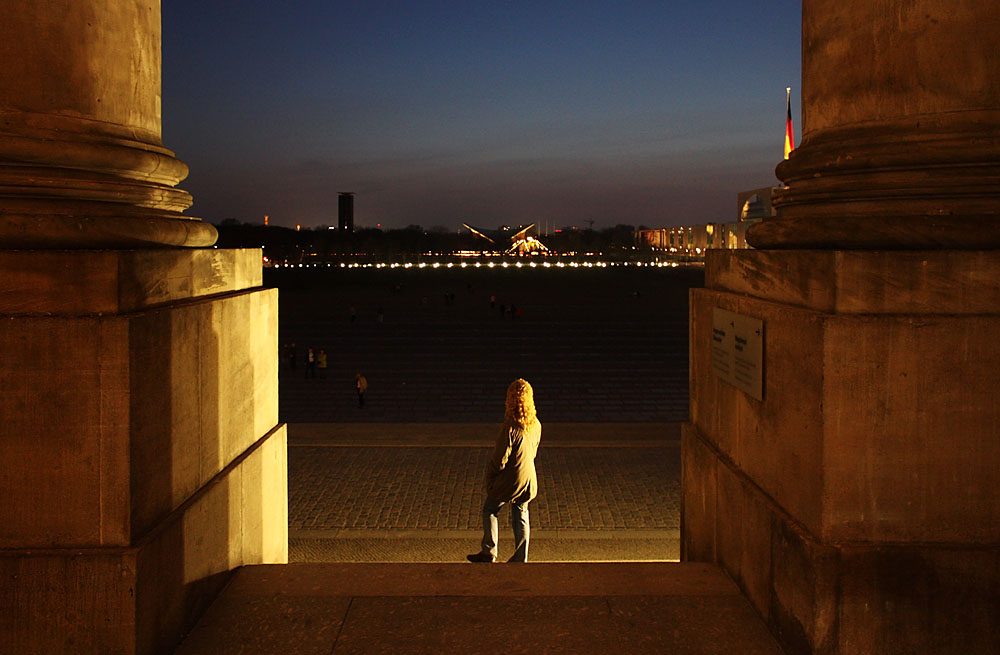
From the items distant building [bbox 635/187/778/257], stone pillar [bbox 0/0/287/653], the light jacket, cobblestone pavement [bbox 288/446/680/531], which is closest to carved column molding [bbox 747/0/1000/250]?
the light jacket

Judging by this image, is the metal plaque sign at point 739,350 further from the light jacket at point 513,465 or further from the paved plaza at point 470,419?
the paved plaza at point 470,419

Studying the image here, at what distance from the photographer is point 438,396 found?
21438 millimetres

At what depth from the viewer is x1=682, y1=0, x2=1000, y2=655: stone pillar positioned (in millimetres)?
3447

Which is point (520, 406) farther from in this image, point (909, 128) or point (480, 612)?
point (909, 128)

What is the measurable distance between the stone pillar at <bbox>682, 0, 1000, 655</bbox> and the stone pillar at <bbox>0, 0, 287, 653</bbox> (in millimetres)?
2939

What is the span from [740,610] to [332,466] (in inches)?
333

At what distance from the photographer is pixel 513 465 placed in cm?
630

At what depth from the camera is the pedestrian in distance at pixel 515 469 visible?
623cm

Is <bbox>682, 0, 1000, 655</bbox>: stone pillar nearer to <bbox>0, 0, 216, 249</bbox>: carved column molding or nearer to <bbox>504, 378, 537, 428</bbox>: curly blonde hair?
<bbox>504, 378, 537, 428</bbox>: curly blonde hair

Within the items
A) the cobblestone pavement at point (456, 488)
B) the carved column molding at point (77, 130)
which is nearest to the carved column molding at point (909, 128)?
the carved column molding at point (77, 130)

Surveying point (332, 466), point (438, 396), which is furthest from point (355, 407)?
point (332, 466)

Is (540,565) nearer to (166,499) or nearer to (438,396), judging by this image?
(166,499)

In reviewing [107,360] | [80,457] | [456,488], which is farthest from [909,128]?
[456,488]

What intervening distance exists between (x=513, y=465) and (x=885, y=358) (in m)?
3.39
